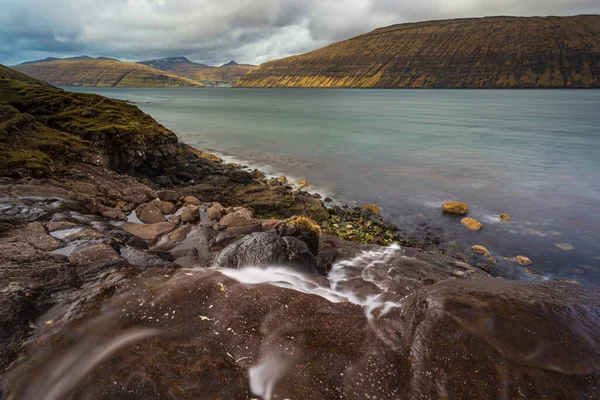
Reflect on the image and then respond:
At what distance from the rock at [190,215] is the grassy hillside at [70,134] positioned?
7247mm

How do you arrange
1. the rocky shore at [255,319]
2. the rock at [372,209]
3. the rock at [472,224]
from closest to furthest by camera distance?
the rocky shore at [255,319]
the rock at [472,224]
the rock at [372,209]

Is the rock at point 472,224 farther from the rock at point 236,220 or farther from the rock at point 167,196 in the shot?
the rock at point 167,196

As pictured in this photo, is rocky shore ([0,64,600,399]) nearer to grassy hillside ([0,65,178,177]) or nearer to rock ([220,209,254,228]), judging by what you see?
rock ([220,209,254,228])

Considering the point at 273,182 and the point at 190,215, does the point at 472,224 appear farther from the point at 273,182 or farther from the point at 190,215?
the point at 190,215

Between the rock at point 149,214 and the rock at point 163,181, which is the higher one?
the rock at point 149,214

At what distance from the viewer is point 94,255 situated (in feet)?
30.0

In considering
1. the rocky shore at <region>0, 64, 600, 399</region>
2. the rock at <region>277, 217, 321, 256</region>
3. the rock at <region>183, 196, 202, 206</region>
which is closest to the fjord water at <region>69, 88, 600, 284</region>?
the rocky shore at <region>0, 64, 600, 399</region>

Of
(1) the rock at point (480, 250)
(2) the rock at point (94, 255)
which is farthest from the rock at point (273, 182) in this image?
(2) the rock at point (94, 255)

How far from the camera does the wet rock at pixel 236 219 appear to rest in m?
15.3

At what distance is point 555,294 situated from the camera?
8.16m

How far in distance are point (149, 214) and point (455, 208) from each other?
18.9 m

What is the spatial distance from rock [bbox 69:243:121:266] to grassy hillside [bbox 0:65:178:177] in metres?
9.09

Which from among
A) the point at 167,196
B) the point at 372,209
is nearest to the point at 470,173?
the point at 372,209

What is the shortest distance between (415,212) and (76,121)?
1027 inches
